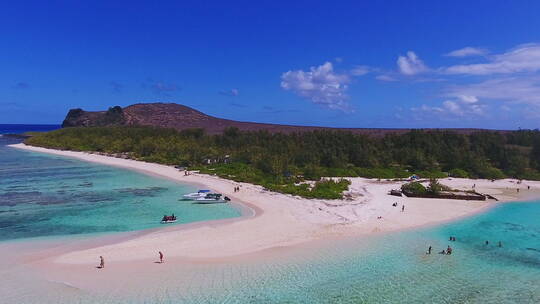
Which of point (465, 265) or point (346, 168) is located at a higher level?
point (346, 168)

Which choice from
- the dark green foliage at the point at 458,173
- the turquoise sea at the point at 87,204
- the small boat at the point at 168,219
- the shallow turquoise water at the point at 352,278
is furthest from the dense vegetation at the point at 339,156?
→ the shallow turquoise water at the point at 352,278

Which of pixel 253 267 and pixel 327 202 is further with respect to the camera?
pixel 327 202

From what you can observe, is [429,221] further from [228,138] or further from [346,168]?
[228,138]

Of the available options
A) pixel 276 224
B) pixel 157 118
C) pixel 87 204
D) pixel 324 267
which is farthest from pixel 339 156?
pixel 157 118

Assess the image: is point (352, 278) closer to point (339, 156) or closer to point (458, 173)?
point (339, 156)

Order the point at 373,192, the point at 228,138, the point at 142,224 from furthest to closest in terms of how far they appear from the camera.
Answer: the point at 228,138
the point at 373,192
the point at 142,224

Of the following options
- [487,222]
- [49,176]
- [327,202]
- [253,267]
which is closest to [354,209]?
[327,202]

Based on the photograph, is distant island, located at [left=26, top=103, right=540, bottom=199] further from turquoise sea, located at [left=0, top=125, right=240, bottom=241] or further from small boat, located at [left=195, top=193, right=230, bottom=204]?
turquoise sea, located at [left=0, top=125, right=240, bottom=241]
